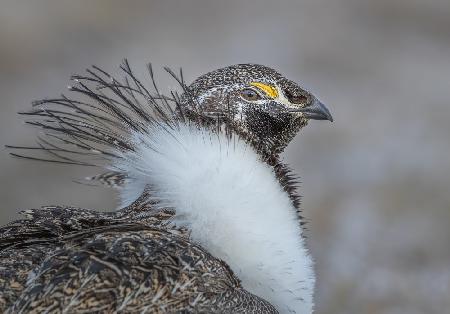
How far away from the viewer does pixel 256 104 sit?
423cm

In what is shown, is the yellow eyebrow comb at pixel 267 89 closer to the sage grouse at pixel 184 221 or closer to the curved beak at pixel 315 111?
the sage grouse at pixel 184 221

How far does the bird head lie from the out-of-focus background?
261 centimetres

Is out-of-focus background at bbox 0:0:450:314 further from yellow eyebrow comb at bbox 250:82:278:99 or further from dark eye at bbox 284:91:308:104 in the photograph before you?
yellow eyebrow comb at bbox 250:82:278:99

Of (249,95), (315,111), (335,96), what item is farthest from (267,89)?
(335,96)

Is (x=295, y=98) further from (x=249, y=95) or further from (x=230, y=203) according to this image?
(x=230, y=203)

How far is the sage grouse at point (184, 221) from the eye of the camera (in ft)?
10.9

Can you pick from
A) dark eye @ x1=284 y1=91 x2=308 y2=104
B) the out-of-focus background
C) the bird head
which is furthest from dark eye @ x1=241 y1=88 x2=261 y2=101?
the out-of-focus background

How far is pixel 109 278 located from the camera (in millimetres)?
3309

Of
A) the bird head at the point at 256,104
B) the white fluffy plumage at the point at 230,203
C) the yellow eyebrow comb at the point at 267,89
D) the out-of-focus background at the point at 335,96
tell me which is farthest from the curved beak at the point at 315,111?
the out-of-focus background at the point at 335,96

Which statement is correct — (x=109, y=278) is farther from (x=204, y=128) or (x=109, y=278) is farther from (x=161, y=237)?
(x=204, y=128)

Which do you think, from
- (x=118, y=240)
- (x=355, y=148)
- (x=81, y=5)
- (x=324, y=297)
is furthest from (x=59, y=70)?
(x=118, y=240)

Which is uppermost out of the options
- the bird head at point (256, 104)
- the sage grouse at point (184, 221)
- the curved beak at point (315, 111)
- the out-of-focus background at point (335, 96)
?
the out-of-focus background at point (335, 96)

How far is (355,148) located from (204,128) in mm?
5589

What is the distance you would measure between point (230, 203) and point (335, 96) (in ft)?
22.4
